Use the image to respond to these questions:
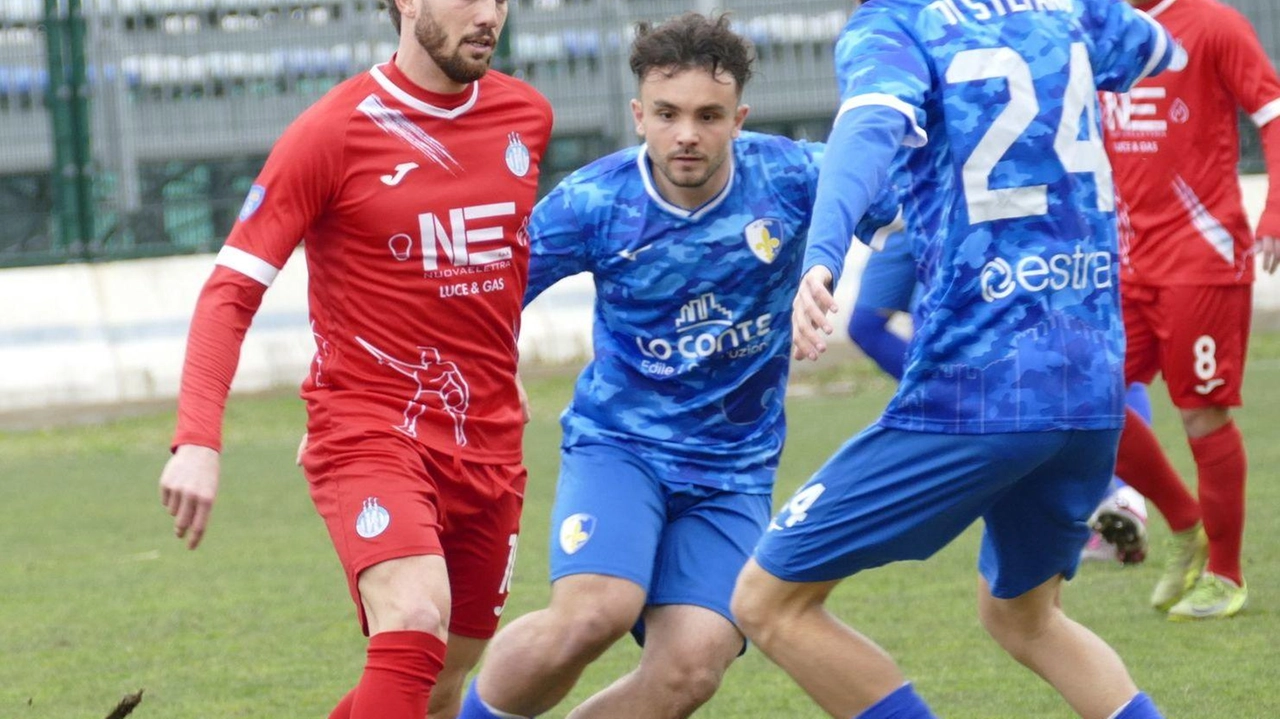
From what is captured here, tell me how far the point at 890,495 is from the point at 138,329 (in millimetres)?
11180

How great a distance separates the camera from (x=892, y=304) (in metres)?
6.59

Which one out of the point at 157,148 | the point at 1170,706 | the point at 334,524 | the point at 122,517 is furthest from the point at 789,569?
the point at 157,148

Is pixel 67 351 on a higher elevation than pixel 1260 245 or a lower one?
lower

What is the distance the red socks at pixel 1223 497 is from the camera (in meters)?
6.49

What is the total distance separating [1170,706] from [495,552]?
6.32ft

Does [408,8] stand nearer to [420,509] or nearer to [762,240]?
[762,240]

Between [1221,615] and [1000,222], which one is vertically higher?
[1000,222]

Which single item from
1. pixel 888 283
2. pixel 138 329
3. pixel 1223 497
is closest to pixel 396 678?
pixel 888 283

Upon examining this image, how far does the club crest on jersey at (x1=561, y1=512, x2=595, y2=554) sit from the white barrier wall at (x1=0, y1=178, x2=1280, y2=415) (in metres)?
9.39

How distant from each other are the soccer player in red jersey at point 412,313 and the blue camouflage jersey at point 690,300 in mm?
286

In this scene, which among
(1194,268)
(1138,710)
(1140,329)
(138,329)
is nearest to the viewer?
(1138,710)

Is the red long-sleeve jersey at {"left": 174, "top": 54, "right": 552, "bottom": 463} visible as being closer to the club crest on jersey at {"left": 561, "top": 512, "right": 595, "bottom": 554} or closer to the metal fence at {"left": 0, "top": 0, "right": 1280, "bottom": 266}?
the club crest on jersey at {"left": 561, "top": 512, "right": 595, "bottom": 554}

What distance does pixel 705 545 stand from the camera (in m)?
4.85

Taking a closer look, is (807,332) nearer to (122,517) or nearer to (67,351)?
(122,517)
